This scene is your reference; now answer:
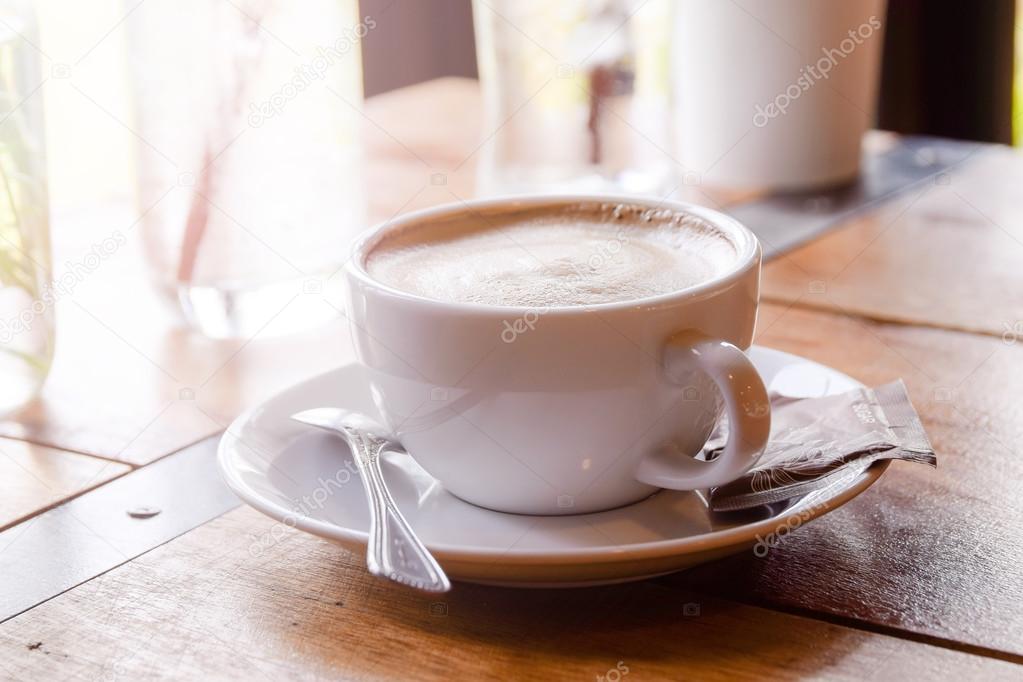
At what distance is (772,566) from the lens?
49cm

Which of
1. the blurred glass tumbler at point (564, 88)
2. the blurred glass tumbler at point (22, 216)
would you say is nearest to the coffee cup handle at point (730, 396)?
the blurred glass tumbler at point (22, 216)

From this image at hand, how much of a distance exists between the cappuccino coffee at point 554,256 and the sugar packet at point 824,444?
96 mm

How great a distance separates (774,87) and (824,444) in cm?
67

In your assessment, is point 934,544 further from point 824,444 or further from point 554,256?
point 554,256

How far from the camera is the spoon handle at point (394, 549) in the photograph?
41 cm

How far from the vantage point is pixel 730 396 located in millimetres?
475

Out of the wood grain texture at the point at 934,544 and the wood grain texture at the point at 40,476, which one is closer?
the wood grain texture at the point at 934,544

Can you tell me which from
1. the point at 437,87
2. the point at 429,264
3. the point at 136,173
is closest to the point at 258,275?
the point at 136,173

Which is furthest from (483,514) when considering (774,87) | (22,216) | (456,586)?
(774,87)

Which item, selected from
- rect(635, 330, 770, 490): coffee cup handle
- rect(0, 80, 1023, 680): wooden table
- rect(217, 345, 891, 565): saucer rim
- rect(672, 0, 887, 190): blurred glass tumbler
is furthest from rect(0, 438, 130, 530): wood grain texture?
rect(672, 0, 887, 190): blurred glass tumbler

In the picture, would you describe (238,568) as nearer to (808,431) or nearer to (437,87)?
(808,431)

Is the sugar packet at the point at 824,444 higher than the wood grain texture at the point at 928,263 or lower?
higher

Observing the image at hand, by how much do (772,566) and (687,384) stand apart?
3.4 inches

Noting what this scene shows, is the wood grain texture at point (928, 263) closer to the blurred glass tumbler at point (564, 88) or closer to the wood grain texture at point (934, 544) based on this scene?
the wood grain texture at point (934, 544)
